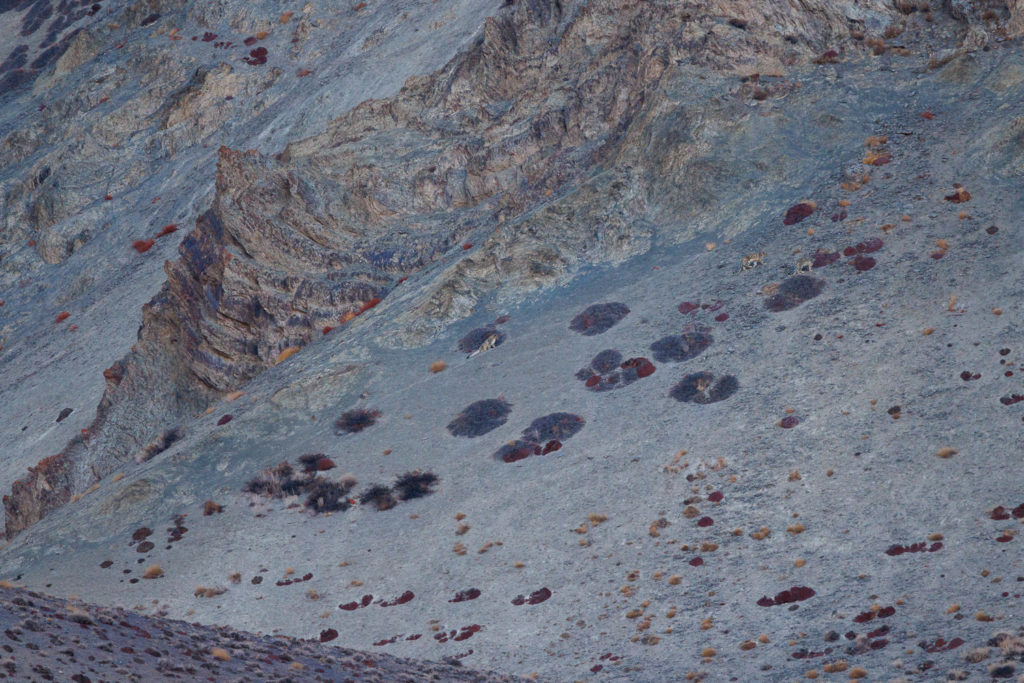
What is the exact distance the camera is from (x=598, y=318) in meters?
41.5

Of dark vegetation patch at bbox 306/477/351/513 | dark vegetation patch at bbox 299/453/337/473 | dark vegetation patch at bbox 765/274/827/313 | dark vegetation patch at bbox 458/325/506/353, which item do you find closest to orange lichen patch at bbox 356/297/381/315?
dark vegetation patch at bbox 458/325/506/353

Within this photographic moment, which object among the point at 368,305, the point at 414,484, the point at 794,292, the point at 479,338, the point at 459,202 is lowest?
the point at 794,292

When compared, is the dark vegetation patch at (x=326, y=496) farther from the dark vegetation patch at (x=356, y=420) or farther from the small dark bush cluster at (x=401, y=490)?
the dark vegetation patch at (x=356, y=420)

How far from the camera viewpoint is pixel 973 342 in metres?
29.8

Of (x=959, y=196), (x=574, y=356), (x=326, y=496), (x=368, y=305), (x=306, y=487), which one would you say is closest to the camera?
(x=326, y=496)

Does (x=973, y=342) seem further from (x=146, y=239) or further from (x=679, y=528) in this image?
(x=146, y=239)

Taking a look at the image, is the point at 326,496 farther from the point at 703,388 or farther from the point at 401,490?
the point at 703,388

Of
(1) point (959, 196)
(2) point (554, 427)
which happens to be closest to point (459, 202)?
(2) point (554, 427)

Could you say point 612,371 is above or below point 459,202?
below

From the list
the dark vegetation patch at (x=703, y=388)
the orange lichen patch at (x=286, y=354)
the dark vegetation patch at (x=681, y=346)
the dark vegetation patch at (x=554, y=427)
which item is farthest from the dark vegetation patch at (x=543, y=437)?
the orange lichen patch at (x=286, y=354)

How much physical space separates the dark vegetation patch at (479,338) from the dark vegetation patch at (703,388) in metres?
10.6

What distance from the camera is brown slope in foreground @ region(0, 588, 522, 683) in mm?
17391

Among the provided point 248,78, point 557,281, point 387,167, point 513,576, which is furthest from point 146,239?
point 513,576

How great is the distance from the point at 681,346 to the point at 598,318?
5249 mm
